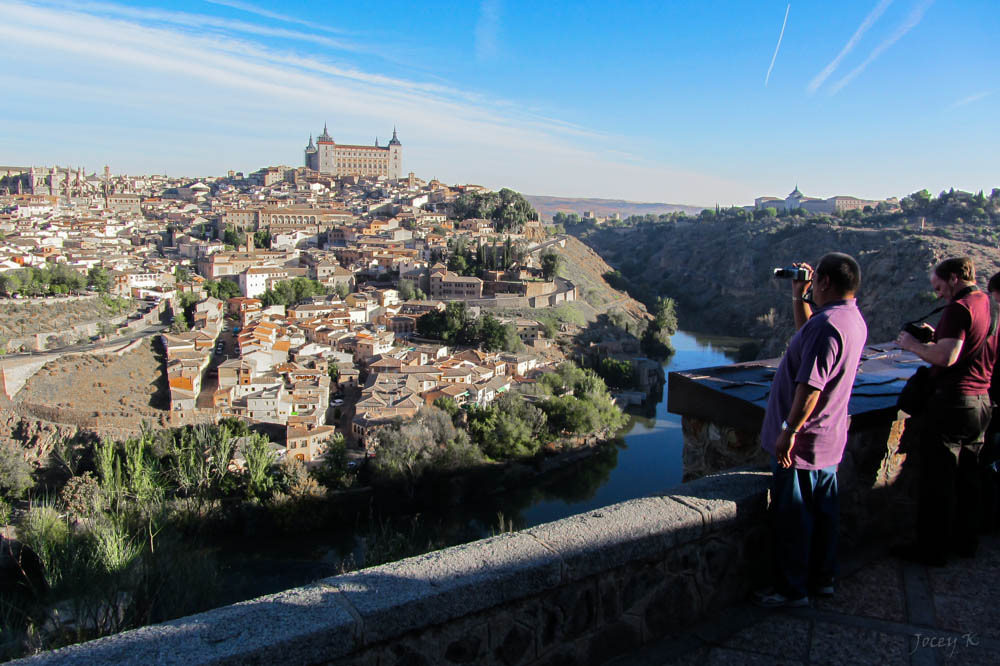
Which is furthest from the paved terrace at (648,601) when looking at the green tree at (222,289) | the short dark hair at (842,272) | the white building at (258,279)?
the white building at (258,279)

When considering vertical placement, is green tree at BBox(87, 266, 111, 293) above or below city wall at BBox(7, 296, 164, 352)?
above

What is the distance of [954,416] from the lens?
1870mm

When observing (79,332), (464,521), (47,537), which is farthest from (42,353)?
(464,521)

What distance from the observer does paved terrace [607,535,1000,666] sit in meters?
1.47

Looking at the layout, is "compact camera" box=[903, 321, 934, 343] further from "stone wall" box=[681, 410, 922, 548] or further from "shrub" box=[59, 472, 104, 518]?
"shrub" box=[59, 472, 104, 518]

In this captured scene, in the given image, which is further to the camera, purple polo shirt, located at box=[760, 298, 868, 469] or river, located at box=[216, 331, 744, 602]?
river, located at box=[216, 331, 744, 602]

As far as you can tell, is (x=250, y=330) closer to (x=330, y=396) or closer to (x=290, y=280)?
(x=330, y=396)

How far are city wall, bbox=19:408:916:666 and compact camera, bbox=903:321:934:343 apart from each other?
0.37 metres

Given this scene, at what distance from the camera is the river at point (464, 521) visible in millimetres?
10797

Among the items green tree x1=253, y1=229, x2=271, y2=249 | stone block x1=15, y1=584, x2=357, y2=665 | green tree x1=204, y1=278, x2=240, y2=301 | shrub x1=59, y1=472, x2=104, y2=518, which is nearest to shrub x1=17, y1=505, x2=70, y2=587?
shrub x1=59, y1=472, x2=104, y2=518

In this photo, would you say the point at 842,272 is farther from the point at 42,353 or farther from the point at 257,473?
the point at 42,353

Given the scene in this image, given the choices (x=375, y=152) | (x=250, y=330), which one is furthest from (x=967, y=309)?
(x=375, y=152)

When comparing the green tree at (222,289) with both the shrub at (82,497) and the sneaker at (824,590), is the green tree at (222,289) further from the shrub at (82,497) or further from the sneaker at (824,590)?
the sneaker at (824,590)

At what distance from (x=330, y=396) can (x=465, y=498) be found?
22.3 ft
